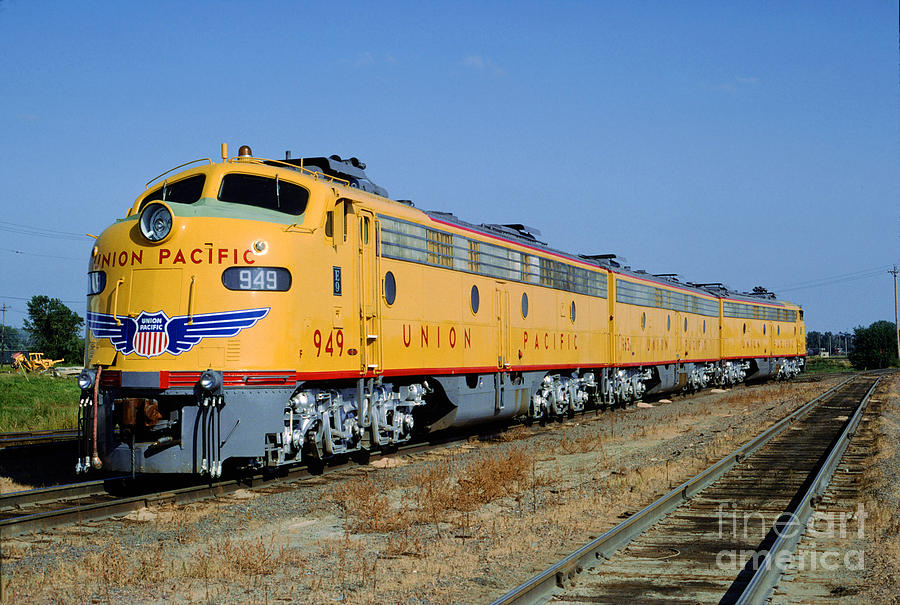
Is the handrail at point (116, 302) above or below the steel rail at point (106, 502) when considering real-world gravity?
above

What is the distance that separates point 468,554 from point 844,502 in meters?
5.40

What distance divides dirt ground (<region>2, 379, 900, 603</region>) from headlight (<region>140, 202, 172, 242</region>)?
358 centimetres

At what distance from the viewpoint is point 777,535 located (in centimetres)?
838

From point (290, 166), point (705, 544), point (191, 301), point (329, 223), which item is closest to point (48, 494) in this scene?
point (191, 301)

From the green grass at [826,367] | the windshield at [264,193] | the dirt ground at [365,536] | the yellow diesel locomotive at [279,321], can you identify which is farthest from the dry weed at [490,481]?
the green grass at [826,367]

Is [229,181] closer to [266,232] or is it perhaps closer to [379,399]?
[266,232]

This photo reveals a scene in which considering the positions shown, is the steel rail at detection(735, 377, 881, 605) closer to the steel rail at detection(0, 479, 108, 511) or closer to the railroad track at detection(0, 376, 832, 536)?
the railroad track at detection(0, 376, 832, 536)

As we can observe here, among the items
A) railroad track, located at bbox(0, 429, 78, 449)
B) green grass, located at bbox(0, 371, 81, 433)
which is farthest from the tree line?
Answer: railroad track, located at bbox(0, 429, 78, 449)

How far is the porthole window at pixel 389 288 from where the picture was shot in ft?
44.4

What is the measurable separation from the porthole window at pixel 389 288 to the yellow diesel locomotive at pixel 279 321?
34 mm

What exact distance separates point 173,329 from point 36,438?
29.1 feet

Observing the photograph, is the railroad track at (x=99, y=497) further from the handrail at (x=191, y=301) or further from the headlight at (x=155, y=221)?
the headlight at (x=155, y=221)

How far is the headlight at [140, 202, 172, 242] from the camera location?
1097 cm

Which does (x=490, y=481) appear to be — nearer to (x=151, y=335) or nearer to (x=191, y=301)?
(x=191, y=301)
